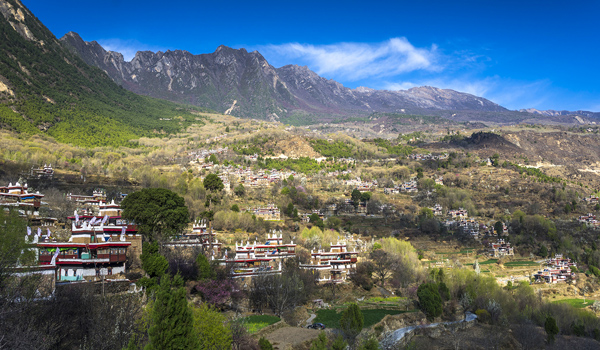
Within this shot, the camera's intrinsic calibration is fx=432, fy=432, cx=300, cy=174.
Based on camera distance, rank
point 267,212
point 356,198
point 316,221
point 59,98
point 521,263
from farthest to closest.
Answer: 1. point 59,98
2. point 356,198
3. point 316,221
4. point 267,212
5. point 521,263

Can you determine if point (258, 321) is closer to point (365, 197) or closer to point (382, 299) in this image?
point (382, 299)

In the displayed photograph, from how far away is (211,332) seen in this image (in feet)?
59.1

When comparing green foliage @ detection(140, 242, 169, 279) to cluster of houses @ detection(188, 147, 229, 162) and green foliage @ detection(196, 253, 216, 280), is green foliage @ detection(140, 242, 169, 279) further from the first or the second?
cluster of houses @ detection(188, 147, 229, 162)

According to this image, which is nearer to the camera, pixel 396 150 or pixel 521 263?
pixel 521 263

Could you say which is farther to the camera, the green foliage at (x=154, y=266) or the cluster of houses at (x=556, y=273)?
the cluster of houses at (x=556, y=273)

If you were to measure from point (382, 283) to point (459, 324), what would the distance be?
34.5ft

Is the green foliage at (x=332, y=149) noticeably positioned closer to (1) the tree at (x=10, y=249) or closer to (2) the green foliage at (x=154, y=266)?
(2) the green foliage at (x=154, y=266)

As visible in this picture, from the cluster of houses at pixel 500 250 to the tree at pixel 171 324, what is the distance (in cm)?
6937

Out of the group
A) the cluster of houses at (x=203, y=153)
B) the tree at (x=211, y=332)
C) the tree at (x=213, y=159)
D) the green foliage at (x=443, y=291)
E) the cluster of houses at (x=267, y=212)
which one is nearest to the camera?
the tree at (x=211, y=332)

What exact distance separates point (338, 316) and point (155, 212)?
16714 millimetres

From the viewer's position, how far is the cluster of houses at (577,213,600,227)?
91.7 meters

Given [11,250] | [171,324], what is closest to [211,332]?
[171,324]

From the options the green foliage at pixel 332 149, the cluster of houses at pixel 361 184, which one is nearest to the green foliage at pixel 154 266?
the cluster of houses at pixel 361 184

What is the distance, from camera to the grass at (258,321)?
80.6 ft
